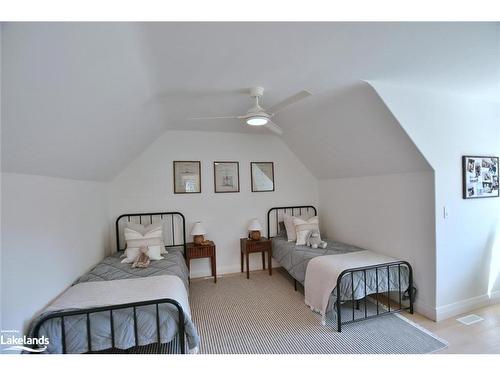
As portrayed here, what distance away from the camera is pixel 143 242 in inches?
111

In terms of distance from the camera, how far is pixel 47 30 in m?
0.94

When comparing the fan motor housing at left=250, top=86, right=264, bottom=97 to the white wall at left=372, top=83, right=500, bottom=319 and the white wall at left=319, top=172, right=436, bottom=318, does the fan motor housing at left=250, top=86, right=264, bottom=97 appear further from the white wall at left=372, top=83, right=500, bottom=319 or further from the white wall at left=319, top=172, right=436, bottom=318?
the white wall at left=319, top=172, right=436, bottom=318

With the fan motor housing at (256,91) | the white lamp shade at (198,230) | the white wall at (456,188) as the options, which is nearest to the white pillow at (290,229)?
the white lamp shade at (198,230)

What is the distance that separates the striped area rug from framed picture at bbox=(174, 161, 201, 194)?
1.58 m

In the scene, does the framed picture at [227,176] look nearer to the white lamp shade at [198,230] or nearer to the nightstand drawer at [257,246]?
the white lamp shade at [198,230]

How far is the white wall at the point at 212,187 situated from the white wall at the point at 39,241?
93cm

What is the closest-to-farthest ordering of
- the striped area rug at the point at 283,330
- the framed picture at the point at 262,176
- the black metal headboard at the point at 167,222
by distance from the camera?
the striped area rug at the point at 283,330
the black metal headboard at the point at 167,222
the framed picture at the point at 262,176

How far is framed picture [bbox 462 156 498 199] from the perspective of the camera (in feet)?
7.96

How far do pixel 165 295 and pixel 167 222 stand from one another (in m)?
1.89

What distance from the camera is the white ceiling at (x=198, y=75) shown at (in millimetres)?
1120

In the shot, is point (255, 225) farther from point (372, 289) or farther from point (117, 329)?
point (117, 329)

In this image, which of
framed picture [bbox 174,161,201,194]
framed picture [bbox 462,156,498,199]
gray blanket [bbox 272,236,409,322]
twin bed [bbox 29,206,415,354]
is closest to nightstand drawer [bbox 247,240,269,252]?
twin bed [bbox 29,206,415,354]

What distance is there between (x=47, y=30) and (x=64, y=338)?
1.77 m
